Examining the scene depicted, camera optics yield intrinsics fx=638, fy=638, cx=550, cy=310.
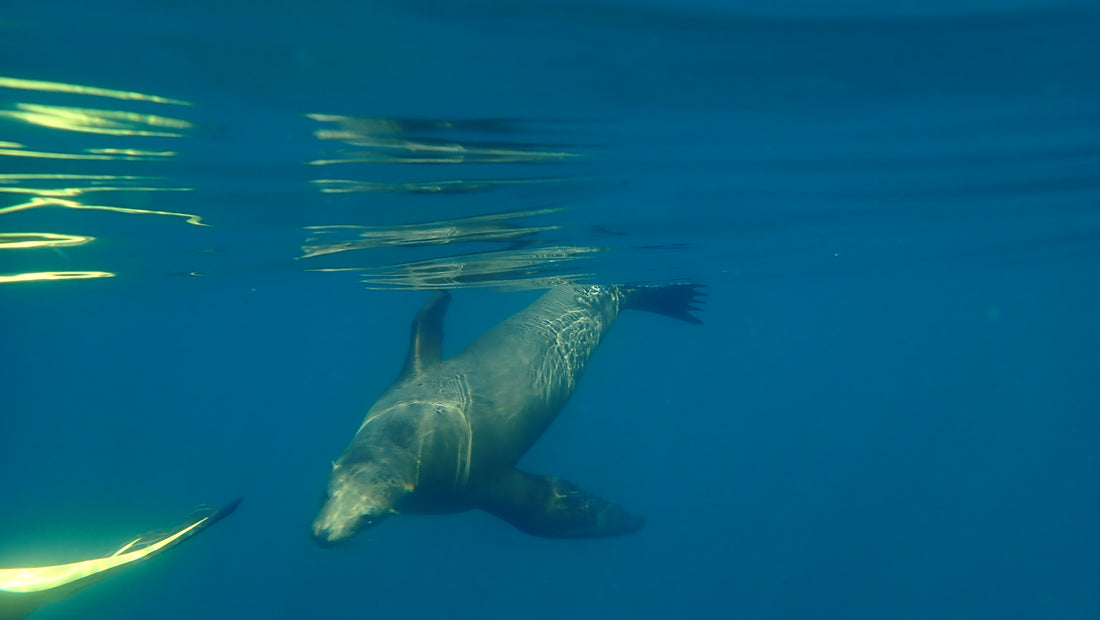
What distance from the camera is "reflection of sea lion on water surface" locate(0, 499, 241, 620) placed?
536 centimetres

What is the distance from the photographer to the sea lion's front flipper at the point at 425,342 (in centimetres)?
1077

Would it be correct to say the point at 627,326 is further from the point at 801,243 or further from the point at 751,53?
the point at 751,53

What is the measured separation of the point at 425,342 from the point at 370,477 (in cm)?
363

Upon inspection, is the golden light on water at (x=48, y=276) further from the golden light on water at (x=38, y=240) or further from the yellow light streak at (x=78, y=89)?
the yellow light streak at (x=78, y=89)

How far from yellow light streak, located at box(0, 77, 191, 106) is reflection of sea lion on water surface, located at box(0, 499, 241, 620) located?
4.05 metres

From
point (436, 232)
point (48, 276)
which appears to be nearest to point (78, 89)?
point (436, 232)

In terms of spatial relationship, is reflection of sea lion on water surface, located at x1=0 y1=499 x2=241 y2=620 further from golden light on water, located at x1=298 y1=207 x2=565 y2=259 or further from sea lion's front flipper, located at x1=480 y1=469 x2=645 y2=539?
golden light on water, located at x1=298 y1=207 x2=565 y2=259

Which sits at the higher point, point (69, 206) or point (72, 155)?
point (72, 155)

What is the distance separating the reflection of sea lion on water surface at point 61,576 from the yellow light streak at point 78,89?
4.05m

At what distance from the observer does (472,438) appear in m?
9.55

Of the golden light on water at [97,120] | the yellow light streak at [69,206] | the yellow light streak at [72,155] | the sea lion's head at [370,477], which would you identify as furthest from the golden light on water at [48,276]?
the sea lion's head at [370,477]

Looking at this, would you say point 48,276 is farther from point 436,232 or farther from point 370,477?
point 370,477

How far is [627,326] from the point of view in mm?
43375

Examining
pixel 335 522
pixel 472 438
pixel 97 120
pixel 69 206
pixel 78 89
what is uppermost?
pixel 78 89
